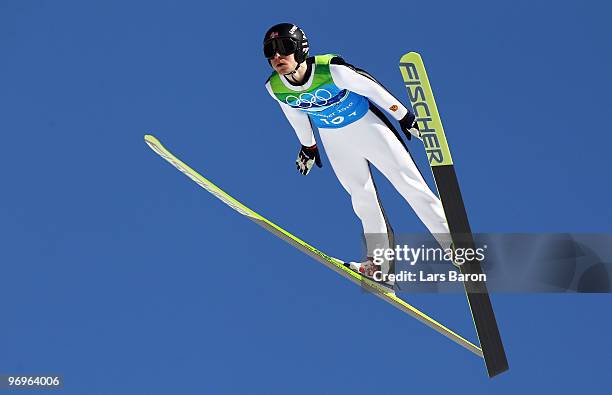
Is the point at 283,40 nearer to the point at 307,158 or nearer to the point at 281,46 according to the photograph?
the point at 281,46

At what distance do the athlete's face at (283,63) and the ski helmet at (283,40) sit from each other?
0.10ft

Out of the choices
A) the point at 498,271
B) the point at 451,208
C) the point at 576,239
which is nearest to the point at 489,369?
the point at 498,271

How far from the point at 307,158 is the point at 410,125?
1011mm

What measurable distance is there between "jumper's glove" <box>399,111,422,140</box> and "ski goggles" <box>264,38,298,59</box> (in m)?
0.91

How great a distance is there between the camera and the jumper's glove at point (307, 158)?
855 cm

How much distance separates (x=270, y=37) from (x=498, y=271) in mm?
2372

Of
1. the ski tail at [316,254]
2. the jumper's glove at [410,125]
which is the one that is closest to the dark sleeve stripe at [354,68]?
the jumper's glove at [410,125]

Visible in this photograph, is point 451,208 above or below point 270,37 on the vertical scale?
below

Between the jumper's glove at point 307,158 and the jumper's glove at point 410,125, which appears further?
the jumper's glove at point 307,158

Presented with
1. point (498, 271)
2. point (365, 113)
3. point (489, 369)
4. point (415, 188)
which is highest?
point (365, 113)

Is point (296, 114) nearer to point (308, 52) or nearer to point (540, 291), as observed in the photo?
point (308, 52)

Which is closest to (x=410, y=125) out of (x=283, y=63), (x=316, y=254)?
(x=283, y=63)

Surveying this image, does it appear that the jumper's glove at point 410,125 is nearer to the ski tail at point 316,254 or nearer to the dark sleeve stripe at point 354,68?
the dark sleeve stripe at point 354,68

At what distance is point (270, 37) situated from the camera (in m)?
7.65
